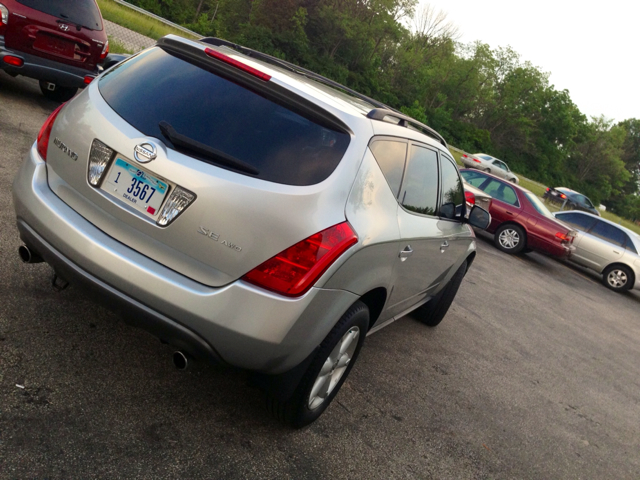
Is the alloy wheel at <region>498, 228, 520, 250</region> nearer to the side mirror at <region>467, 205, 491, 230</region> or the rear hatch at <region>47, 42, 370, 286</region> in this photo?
the side mirror at <region>467, 205, 491, 230</region>

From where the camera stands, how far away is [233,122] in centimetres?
271

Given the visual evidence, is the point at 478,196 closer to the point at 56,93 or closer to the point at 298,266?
the point at 56,93

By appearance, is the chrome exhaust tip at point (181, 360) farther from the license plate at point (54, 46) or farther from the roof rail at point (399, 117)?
the license plate at point (54, 46)

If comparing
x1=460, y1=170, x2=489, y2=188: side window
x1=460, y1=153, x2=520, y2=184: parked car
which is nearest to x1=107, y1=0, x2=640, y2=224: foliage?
x1=460, y1=153, x2=520, y2=184: parked car

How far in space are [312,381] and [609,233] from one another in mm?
14058

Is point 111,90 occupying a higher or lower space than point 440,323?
higher

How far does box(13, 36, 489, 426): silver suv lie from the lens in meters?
2.55

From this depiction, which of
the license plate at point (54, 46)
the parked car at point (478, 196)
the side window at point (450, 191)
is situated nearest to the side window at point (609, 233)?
the parked car at point (478, 196)

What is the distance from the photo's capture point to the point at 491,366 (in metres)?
5.59

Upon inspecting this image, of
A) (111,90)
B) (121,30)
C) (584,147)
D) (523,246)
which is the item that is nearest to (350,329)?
(111,90)

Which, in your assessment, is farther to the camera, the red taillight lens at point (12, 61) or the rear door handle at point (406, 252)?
the red taillight lens at point (12, 61)

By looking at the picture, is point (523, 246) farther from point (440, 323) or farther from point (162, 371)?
point (162, 371)

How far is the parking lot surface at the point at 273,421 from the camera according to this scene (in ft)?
8.80

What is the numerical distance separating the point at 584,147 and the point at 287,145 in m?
101
